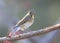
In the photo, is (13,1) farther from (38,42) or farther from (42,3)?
(38,42)

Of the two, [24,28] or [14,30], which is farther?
[24,28]

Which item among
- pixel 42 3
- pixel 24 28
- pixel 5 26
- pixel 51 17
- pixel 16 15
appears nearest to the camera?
pixel 24 28

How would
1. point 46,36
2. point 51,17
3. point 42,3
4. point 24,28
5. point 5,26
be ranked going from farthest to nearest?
point 42,3, point 51,17, point 5,26, point 46,36, point 24,28

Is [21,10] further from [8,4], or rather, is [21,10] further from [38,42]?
[38,42]

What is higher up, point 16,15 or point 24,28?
point 16,15

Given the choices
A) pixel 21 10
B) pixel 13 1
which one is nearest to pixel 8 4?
pixel 13 1

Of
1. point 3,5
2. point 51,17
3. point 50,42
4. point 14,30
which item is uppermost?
point 3,5

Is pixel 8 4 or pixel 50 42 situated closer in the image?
pixel 50 42

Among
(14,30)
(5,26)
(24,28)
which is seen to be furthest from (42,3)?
(14,30)

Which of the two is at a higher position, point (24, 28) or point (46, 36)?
point (46, 36)
